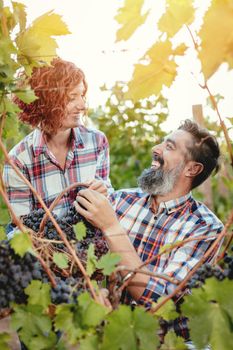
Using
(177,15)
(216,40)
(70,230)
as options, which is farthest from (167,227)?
(216,40)

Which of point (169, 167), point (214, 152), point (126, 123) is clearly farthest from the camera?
point (126, 123)

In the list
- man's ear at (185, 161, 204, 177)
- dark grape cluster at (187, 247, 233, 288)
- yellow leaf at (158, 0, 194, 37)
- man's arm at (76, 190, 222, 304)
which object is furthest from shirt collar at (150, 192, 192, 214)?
yellow leaf at (158, 0, 194, 37)

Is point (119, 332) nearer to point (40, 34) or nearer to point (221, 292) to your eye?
point (221, 292)

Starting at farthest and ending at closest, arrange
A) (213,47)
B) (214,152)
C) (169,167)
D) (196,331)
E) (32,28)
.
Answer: (214,152) < (169,167) < (32,28) < (196,331) < (213,47)

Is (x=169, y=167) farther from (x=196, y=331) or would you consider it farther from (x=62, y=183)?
(x=196, y=331)

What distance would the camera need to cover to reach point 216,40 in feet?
3.52

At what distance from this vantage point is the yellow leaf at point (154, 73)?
4.41 ft

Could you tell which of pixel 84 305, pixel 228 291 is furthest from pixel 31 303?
pixel 228 291

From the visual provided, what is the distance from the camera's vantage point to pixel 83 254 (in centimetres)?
167

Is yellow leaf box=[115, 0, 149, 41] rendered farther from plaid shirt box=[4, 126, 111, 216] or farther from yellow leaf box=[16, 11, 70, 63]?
plaid shirt box=[4, 126, 111, 216]

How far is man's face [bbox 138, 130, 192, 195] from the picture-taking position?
8.36 feet

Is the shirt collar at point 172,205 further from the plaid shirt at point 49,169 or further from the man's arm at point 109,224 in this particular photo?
the man's arm at point 109,224

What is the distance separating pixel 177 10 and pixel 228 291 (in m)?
0.63

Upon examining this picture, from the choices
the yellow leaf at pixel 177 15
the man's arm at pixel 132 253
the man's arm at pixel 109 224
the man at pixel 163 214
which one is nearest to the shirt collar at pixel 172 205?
the man at pixel 163 214
